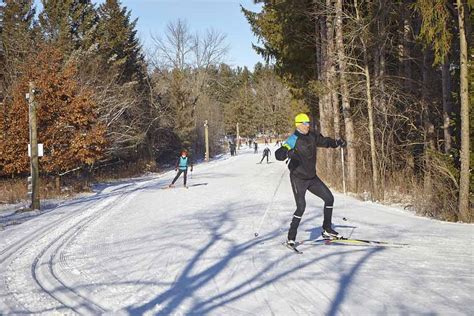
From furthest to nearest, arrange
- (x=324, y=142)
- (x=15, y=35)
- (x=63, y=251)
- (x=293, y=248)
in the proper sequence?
(x=15, y=35) → (x=63, y=251) → (x=324, y=142) → (x=293, y=248)

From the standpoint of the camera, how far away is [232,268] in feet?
20.3

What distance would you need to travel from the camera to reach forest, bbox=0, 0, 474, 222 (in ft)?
34.9

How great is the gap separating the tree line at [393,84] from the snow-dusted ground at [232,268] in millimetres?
1794

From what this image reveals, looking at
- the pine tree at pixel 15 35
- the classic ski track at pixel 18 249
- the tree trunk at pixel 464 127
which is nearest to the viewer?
the classic ski track at pixel 18 249

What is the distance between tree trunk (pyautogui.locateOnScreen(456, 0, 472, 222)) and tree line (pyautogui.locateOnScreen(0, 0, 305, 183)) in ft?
51.3

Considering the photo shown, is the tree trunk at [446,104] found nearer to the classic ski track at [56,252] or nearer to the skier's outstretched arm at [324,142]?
the skier's outstretched arm at [324,142]

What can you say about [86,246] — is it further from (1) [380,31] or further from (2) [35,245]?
(1) [380,31]

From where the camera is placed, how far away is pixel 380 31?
578 inches

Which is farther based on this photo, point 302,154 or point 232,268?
point 302,154

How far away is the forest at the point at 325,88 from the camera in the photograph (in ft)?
34.9

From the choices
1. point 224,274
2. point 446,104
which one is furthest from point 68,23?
point 224,274

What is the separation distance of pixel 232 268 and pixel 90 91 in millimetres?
18661

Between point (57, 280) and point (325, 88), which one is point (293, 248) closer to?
point (57, 280)

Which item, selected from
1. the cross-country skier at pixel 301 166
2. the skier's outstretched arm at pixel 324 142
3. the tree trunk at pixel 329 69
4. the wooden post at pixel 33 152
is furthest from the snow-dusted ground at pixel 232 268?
the tree trunk at pixel 329 69
